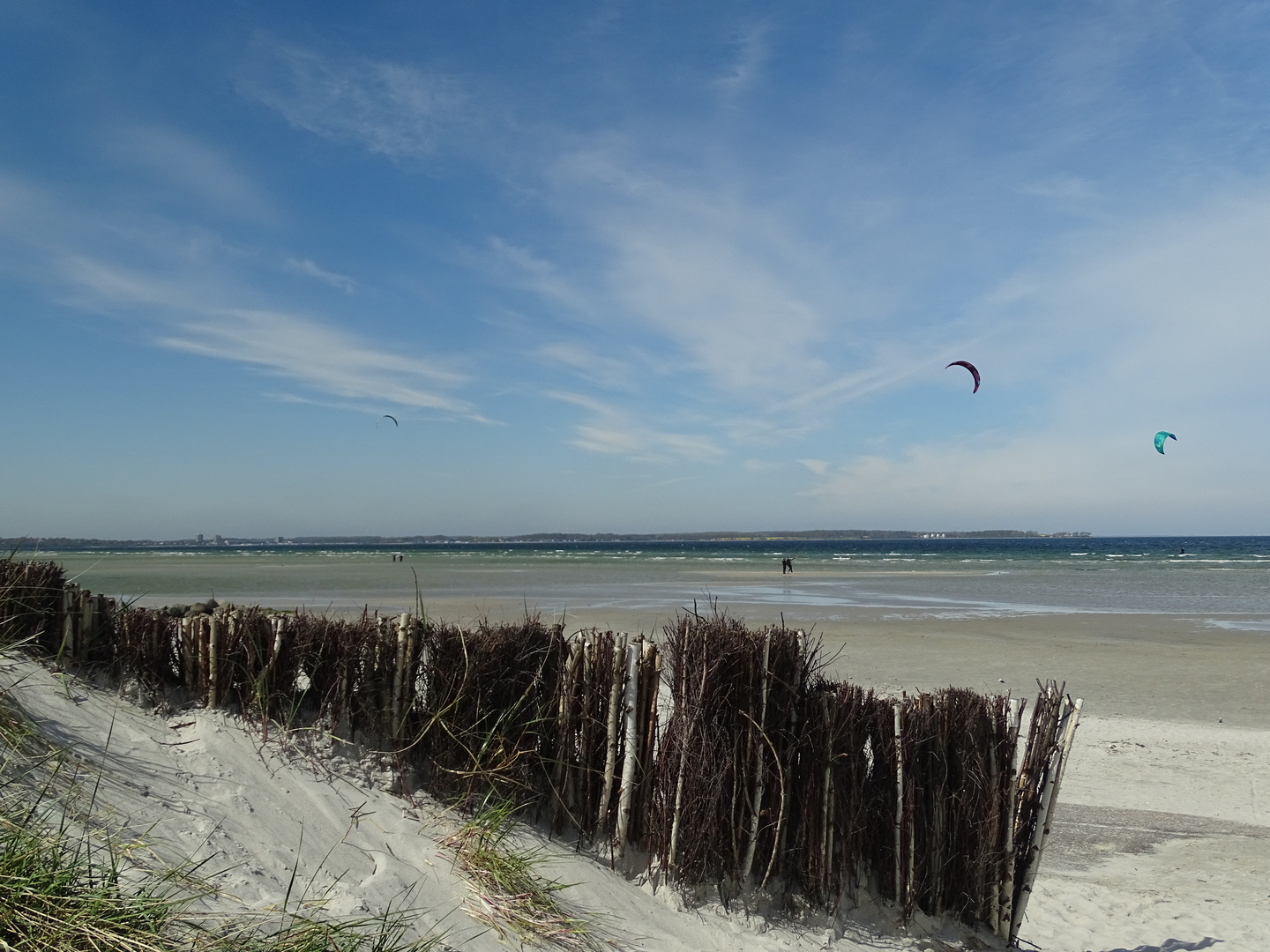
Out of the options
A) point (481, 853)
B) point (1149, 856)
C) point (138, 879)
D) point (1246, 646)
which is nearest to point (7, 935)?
point (138, 879)

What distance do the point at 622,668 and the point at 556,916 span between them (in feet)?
4.31

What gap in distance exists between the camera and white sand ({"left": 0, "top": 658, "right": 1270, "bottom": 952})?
12.4ft

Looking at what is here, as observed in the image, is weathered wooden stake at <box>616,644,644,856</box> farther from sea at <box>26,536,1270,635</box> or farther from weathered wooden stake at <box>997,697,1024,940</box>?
sea at <box>26,536,1270,635</box>

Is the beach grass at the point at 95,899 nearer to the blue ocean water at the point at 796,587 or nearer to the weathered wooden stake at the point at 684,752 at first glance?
the weathered wooden stake at the point at 684,752

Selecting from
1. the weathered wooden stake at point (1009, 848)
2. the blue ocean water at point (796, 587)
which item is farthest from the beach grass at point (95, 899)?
the blue ocean water at point (796, 587)

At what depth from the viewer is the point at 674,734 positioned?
4.58m

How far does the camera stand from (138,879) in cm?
323

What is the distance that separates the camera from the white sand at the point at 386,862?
3781 mm

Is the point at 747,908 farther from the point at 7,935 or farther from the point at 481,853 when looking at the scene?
the point at 7,935

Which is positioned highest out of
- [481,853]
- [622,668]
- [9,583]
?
[9,583]

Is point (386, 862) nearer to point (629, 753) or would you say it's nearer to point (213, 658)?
point (629, 753)

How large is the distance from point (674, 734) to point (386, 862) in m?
1.60

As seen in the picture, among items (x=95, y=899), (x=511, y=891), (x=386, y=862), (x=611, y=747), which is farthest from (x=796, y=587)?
(x=95, y=899)

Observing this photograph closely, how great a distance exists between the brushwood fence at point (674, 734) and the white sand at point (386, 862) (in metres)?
0.22
